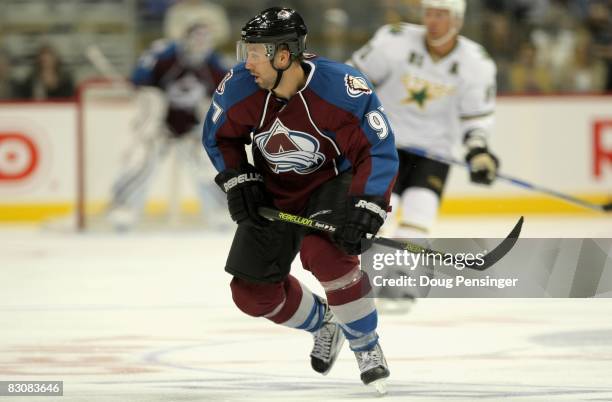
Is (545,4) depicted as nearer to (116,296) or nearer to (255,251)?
(116,296)

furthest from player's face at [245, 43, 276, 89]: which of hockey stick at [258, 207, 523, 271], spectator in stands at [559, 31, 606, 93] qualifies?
spectator in stands at [559, 31, 606, 93]

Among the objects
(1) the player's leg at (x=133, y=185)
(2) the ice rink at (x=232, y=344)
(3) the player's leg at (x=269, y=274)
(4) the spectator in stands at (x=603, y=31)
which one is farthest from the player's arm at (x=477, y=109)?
(4) the spectator in stands at (x=603, y=31)

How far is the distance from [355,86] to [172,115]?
589cm

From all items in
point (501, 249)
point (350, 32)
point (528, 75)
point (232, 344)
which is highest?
point (501, 249)

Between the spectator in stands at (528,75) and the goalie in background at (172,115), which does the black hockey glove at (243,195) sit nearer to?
the goalie in background at (172,115)

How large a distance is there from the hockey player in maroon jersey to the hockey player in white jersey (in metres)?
1.86

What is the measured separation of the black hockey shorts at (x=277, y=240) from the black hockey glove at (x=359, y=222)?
0.42 ft

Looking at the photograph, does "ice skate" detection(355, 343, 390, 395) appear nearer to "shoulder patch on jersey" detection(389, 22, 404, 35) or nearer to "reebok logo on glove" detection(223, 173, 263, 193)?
"reebok logo on glove" detection(223, 173, 263, 193)

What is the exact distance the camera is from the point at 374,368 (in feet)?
13.0

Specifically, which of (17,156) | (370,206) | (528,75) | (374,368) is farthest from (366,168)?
(528,75)

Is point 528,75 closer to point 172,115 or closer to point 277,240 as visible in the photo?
point 172,115

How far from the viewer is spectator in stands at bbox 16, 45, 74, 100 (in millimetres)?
9891

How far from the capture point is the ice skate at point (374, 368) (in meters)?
3.95

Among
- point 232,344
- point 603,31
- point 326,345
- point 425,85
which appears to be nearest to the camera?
point 326,345
